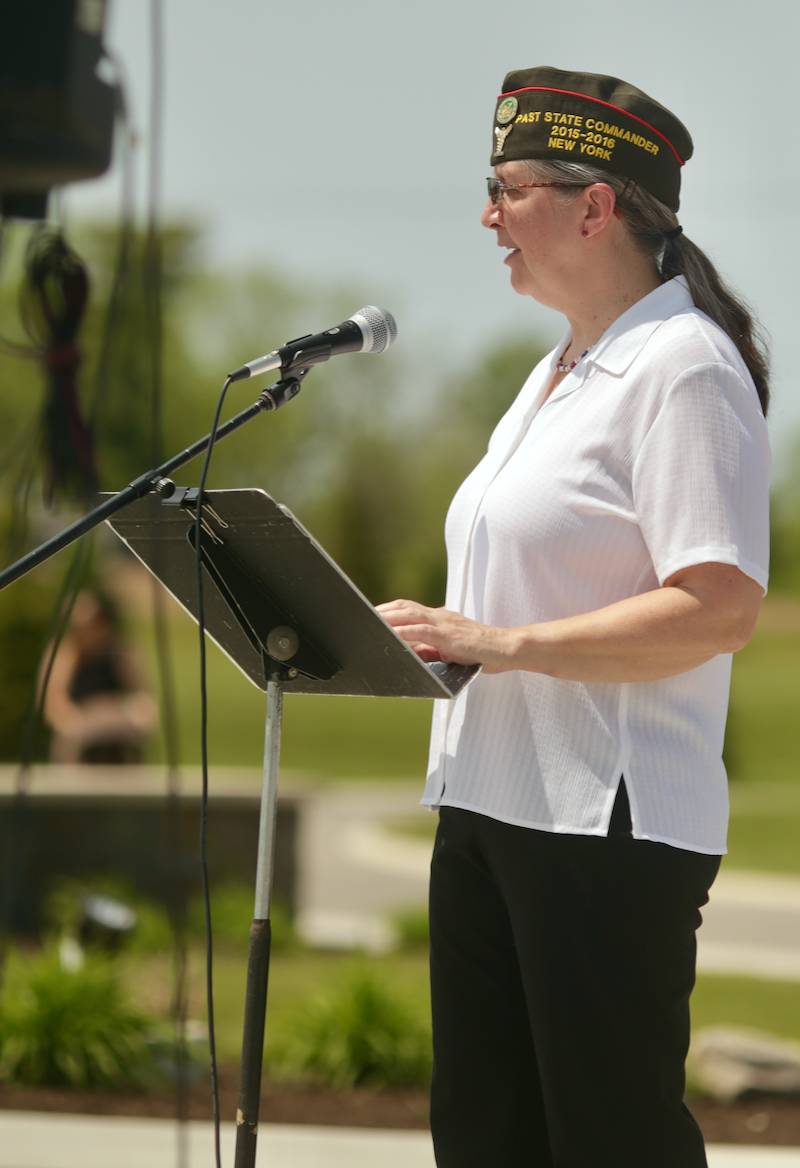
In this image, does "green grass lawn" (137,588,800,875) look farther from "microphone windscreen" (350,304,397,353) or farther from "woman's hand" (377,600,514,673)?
"woman's hand" (377,600,514,673)

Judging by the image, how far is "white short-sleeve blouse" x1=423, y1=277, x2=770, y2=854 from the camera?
6.32 ft

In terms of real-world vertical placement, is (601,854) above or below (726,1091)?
above

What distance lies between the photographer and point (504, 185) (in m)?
2.13

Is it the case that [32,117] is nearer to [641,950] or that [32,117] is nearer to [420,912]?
[641,950]

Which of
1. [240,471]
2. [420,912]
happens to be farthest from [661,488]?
[240,471]

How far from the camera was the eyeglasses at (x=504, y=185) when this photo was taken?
207 centimetres

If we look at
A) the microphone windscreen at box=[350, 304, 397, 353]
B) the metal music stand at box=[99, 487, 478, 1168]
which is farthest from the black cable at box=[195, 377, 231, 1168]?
the microphone windscreen at box=[350, 304, 397, 353]

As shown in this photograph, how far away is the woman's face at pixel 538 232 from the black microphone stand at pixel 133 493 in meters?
0.38

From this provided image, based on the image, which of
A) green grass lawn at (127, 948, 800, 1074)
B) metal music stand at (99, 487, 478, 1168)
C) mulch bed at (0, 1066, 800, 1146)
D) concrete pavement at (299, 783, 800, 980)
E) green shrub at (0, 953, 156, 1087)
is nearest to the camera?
metal music stand at (99, 487, 478, 1168)

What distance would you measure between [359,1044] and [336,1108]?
224 millimetres

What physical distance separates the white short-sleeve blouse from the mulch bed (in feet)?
7.30

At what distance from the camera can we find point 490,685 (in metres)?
2.09

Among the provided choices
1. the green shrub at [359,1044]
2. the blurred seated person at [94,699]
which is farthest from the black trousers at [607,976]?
the blurred seated person at [94,699]

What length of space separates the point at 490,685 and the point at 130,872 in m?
5.21
